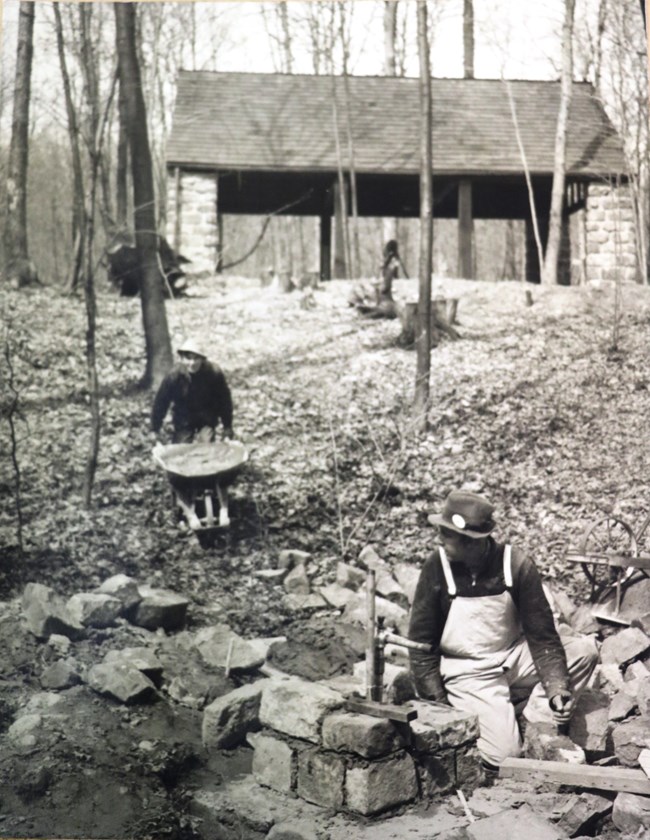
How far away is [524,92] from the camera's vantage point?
3.78 metres

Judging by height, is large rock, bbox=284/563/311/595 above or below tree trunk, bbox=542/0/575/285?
below

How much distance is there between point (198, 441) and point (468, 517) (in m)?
1.28

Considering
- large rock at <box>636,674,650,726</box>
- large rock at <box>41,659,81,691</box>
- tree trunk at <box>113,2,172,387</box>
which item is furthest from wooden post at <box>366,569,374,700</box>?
tree trunk at <box>113,2,172,387</box>

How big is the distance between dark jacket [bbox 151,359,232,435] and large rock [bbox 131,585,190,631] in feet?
2.44

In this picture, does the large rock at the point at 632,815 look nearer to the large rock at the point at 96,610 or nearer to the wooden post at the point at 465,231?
the large rock at the point at 96,610

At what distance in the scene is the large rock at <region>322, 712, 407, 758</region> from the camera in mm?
2811

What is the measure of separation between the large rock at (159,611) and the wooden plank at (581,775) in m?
1.47

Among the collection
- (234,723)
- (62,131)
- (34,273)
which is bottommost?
(234,723)

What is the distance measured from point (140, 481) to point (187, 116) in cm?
180

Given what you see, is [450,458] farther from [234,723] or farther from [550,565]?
[234,723]

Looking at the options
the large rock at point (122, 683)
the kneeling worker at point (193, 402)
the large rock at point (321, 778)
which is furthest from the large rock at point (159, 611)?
the large rock at point (321, 778)

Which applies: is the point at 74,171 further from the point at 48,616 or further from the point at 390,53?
the point at 48,616

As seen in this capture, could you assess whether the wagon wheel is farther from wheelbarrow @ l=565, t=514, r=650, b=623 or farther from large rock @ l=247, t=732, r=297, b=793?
large rock @ l=247, t=732, r=297, b=793

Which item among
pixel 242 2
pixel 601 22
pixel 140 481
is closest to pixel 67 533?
pixel 140 481
